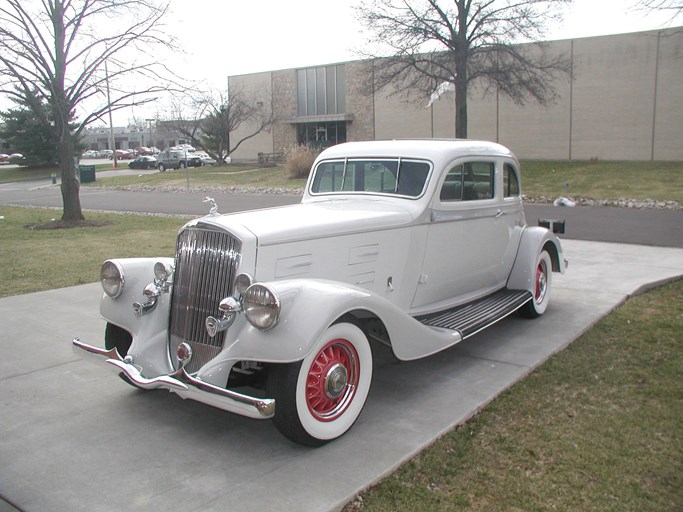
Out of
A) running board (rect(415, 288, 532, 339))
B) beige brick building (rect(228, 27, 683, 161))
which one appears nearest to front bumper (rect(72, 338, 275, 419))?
running board (rect(415, 288, 532, 339))

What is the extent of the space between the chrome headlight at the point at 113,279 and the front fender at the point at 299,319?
1202 mm

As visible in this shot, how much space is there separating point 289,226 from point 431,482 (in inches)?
71.8

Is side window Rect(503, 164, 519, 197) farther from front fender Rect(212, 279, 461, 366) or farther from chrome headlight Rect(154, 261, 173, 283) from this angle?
chrome headlight Rect(154, 261, 173, 283)

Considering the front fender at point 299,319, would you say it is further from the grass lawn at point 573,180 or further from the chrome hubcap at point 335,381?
the grass lawn at point 573,180

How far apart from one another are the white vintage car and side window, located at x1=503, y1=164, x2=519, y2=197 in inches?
5.6

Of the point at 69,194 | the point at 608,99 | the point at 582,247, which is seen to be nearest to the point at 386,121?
the point at 608,99

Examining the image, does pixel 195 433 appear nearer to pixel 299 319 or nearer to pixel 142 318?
pixel 142 318

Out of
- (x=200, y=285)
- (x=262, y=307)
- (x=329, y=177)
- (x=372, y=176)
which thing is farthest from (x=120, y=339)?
(x=372, y=176)

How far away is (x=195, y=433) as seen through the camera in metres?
3.81

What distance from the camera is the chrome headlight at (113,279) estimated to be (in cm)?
439

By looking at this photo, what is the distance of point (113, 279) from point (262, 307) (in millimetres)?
1601

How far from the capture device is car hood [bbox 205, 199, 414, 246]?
3923 millimetres

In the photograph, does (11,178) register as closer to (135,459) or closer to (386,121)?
(386,121)

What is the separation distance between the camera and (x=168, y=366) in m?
4.06
